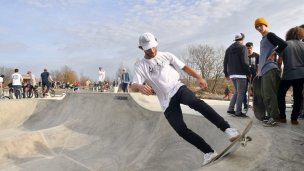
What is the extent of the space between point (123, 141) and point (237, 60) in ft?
10.4

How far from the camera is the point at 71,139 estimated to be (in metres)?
7.57

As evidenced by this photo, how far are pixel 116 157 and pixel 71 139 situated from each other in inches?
79.1

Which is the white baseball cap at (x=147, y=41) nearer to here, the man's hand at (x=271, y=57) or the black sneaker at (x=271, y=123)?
the man's hand at (x=271, y=57)

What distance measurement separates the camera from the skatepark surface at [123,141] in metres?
3.23

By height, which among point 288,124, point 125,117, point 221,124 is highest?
point 221,124

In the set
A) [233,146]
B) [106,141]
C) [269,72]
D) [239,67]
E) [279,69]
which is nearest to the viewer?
[233,146]

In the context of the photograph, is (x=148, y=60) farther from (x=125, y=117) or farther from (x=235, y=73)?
(x=125, y=117)

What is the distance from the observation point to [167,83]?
11.7 ft

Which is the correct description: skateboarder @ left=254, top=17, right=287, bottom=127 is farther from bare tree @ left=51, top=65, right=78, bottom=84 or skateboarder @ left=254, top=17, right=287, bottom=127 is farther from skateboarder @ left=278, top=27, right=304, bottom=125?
bare tree @ left=51, top=65, right=78, bottom=84

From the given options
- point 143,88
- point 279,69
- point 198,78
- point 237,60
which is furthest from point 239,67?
point 143,88

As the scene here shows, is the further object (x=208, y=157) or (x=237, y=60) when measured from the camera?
(x=237, y=60)

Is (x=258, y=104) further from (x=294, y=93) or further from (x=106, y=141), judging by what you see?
(x=106, y=141)

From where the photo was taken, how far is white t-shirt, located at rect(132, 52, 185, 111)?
3574 millimetres

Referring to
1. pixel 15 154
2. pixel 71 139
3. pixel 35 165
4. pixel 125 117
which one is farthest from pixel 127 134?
pixel 15 154
